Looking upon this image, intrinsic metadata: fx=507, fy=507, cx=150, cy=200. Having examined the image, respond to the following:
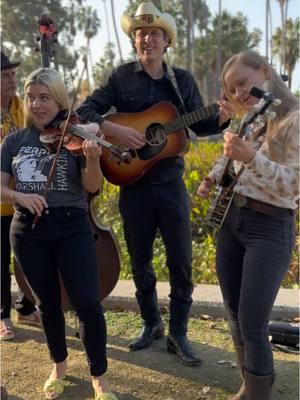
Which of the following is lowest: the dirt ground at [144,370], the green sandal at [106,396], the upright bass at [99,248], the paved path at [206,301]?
the dirt ground at [144,370]

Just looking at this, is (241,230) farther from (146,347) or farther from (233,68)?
(146,347)

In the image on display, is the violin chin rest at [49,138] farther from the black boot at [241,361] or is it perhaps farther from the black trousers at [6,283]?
the black boot at [241,361]

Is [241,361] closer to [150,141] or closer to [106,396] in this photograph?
[106,396]

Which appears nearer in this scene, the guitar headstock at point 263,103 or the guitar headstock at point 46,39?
the guitar headstock at point 263,103

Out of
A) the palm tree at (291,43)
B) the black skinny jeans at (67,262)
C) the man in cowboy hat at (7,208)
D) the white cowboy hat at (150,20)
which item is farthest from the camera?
the palm tree at (291,43)

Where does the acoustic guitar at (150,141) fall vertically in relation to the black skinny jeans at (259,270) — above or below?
above

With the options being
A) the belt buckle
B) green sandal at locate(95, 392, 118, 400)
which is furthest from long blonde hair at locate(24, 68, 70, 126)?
green sandal at locate(95, 392, 118, 400)

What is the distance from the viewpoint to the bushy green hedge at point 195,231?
4742 millimetres

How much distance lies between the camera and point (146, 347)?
3.51 meters

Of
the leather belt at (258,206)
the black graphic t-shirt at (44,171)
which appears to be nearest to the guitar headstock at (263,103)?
the leather belt at (258,206)

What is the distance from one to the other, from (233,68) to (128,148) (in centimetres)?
120

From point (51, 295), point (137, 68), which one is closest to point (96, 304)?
point (51, 295)

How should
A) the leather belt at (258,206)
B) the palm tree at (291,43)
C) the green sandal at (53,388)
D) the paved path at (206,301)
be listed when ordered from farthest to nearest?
1. the palm tree at (291,43)
2. the paved path at (206,301)
3. the green sandal at (53,388)
4. the leather belt at (258,206)

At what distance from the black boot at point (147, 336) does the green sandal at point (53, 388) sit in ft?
2.20
